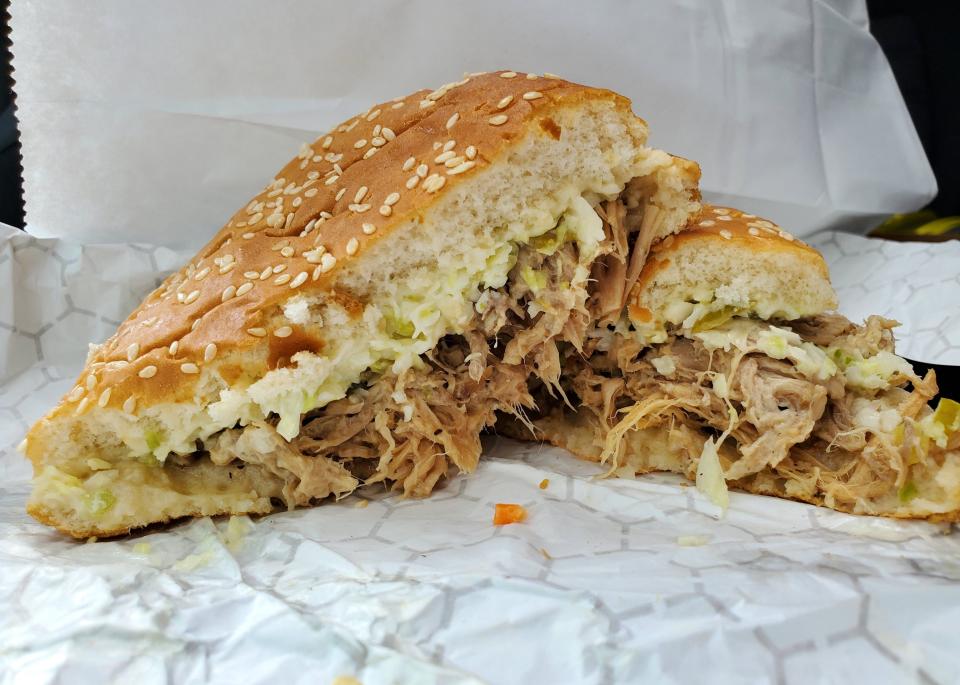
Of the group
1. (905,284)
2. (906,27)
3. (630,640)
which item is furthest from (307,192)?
(906,27)

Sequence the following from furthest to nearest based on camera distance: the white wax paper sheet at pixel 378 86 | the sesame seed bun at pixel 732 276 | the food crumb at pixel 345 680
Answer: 1. the white wax paper sheet at pixel 378 86
2. the sesame seed bun at pixel 732 276
3. the food crumb at pixel 345 680

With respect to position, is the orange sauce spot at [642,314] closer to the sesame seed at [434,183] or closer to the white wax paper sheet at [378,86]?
the sesame seed at [434,183]

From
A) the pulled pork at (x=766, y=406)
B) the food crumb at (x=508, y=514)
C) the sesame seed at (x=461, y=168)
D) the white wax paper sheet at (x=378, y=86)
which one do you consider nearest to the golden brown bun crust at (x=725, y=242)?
the pulled pork at (x=766, y=406)

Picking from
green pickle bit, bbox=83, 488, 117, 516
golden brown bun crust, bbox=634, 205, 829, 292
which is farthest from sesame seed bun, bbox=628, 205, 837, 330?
green pickle bit, bbox=83, 488, 117, 516

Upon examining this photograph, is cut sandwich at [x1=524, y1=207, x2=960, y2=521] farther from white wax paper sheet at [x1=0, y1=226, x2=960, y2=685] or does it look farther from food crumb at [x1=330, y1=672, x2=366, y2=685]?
food crumb at [x1=330, y1=672, x2=366, y2=685]

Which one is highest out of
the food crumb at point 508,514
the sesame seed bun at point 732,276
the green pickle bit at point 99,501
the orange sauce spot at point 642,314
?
the sesame seed bun at point 732,276

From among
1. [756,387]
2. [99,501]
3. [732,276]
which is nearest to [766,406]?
[756,387]
